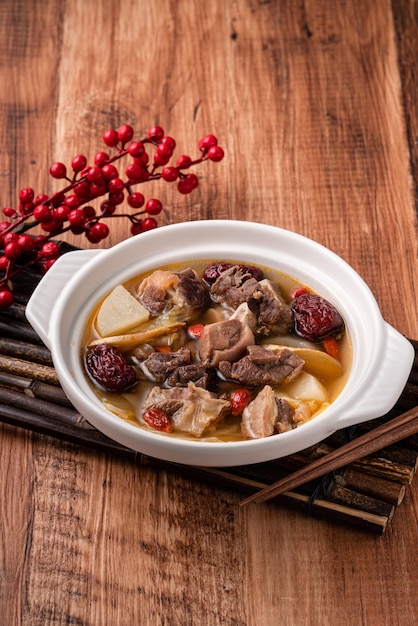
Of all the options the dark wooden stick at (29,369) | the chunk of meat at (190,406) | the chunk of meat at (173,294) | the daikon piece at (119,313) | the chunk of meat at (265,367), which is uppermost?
the chunk of meat at (173,294)

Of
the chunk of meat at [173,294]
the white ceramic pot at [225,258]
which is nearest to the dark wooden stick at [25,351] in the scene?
the white ceramic pot at [225,258]

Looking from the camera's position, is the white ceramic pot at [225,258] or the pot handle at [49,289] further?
the pot handle at [49,289]

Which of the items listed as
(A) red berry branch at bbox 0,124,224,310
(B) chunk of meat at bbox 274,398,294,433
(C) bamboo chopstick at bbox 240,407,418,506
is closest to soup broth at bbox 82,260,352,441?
(B) chunk of meat at bbox 274,398,294,433

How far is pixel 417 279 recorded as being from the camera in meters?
2.99

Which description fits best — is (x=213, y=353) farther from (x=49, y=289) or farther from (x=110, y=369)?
(x=49, y=289)

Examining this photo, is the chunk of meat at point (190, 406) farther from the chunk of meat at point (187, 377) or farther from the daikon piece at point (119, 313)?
the daikon piece at point (119, 313)

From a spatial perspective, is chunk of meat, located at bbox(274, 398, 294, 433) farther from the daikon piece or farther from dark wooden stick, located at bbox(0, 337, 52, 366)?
dark wooden stick, located at bbox(0, 337, 52, 366)

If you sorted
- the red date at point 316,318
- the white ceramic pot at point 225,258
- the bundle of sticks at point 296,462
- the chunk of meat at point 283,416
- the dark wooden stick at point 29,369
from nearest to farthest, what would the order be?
the white ceramic pot at point 225,258
the chunk of meat at point 283,416
the bundle of sticks at point 296,462
the red date at point 316,318
the dark wooden stick at point 29,369

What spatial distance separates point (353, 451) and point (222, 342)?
0.47m

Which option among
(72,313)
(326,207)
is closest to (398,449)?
(72,313)

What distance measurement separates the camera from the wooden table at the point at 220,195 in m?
2.17

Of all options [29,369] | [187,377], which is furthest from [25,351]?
[187,377]

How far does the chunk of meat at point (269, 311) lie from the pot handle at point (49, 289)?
0.50 m

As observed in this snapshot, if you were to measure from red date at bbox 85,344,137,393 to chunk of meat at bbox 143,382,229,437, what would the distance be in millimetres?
80
